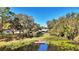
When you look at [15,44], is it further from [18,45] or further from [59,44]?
[59,44]

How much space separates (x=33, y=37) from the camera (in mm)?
2072

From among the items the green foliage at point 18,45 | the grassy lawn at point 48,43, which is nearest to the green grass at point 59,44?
the grassy lawn at point 48,43

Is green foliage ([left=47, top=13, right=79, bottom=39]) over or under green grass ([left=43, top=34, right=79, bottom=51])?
over

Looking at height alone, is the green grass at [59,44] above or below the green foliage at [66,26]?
below

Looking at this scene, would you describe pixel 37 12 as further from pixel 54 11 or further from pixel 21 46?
pixel 21 46

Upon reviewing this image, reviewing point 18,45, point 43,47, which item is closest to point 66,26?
point 43,47

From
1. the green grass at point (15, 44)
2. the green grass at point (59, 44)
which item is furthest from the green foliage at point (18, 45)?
the green grass at point (59, 44)

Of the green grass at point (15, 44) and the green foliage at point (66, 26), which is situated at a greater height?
the green foliage at point (66, 26)

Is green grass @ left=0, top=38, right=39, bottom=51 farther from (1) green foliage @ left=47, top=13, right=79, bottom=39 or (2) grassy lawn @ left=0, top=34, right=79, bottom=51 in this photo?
(1) green foliage @ left=47, top=13, right=79, bottom=39

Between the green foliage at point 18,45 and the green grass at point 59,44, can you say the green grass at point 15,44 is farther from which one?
the green grass at point 59,44

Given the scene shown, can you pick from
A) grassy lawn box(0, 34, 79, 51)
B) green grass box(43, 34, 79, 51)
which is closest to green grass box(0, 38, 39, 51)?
grassy lawn box(0, 34, 79, 51)

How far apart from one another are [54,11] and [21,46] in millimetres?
459
